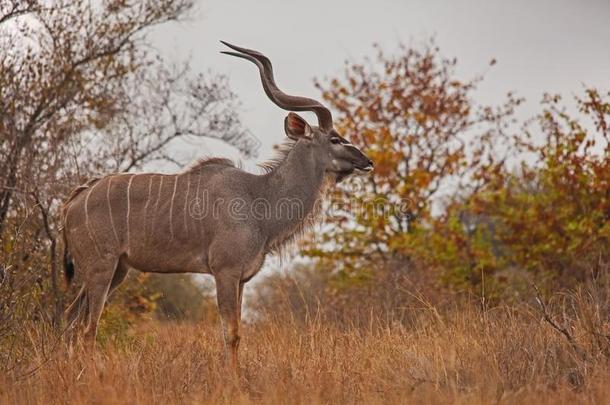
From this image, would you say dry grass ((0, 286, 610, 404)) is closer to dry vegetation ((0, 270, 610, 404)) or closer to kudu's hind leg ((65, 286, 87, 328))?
dry vegetation ((0, 270, 610, 404))

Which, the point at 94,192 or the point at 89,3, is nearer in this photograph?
the point at 94,192

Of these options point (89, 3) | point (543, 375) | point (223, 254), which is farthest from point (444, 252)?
point (543, 375)

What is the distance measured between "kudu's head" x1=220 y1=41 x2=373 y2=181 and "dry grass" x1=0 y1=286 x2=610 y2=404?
163 centimetres

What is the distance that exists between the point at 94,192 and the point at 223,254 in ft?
3.85

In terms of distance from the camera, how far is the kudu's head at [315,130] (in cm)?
758

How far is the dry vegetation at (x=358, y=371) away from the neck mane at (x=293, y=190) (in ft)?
3.35

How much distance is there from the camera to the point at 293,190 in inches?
295

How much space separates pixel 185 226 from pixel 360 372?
6.83ft

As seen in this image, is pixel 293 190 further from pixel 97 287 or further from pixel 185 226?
pixel 97 287

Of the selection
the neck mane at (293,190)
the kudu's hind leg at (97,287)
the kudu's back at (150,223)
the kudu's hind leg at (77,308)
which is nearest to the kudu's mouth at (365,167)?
the neck mane at (293,190)

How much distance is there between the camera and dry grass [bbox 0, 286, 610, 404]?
4.90 meters

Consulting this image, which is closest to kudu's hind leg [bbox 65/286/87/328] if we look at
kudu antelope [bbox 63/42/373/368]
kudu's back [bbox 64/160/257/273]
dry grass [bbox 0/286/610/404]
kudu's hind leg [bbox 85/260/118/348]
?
kudu antelope [bbox 63/42/373/368]

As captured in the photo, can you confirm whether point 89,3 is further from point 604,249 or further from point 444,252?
point 604,249

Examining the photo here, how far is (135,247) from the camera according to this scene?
694 centimetres
